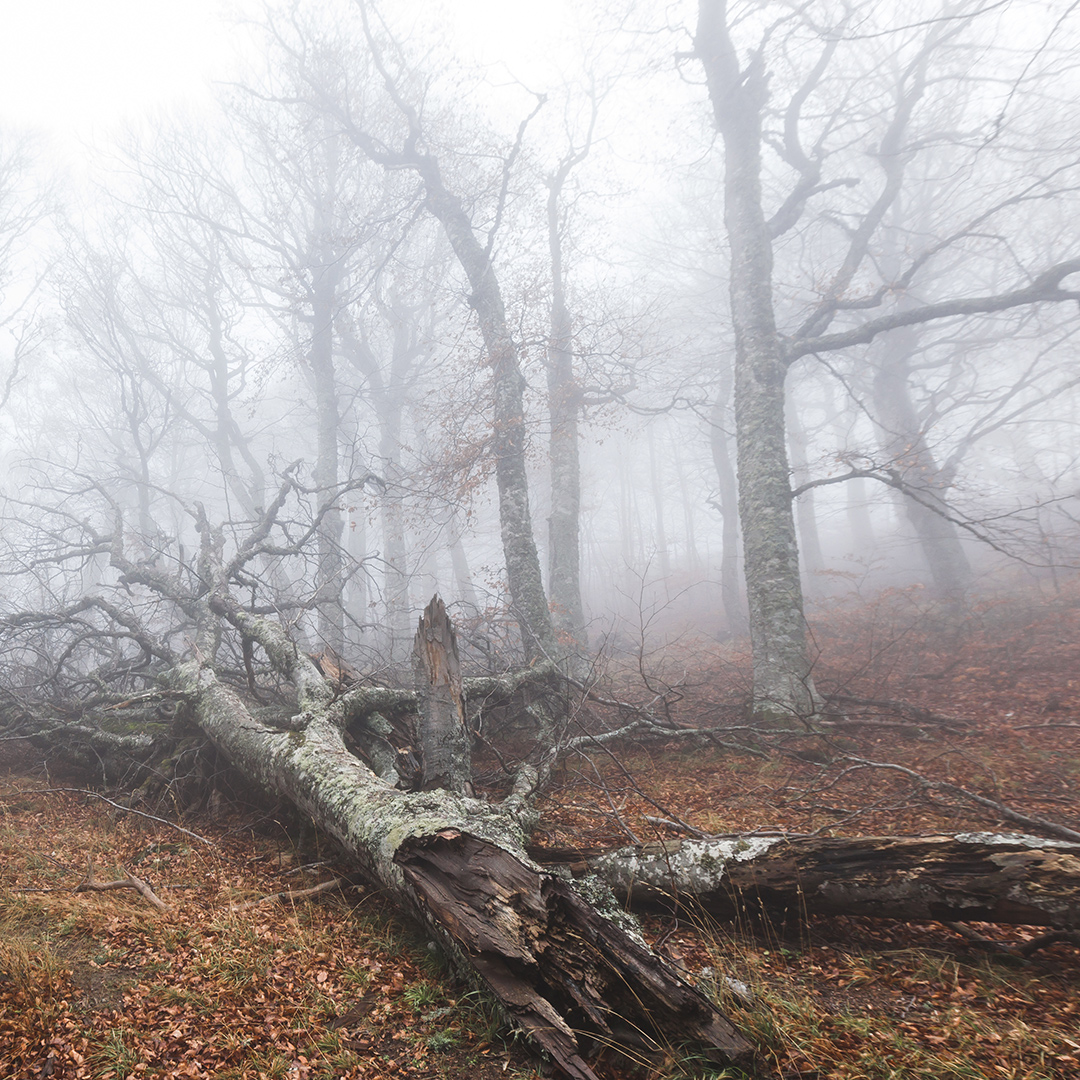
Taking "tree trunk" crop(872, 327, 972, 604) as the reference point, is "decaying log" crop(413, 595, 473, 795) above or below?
below

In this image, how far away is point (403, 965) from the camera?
270 centimetres

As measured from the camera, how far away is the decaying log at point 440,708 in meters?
4.43

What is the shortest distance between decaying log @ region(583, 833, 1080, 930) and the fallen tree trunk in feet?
2.74

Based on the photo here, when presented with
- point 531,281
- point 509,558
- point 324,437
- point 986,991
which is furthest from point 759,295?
point 324,437

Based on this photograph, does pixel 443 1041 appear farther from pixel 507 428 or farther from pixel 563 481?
pixel 563 481

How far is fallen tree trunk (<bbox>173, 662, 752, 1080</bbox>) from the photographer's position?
1943mm

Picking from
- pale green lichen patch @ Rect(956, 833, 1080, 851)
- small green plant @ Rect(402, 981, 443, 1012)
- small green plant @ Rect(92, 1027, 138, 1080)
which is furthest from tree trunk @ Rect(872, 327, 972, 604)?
small green plant @ Rect(92, 1027, 138, 1080)

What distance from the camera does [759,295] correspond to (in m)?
8.00

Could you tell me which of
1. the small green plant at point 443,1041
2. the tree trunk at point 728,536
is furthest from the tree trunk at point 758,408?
the tree trunk at point 728,536

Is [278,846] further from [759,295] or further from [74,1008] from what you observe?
[759,295]

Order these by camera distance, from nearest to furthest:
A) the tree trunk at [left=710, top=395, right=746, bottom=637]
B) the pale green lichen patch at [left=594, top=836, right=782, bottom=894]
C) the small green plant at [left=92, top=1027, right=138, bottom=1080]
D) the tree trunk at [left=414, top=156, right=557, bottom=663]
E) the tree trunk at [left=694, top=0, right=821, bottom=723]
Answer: the small green plant at [left=92, top=1027, right=138, bottom=1080] < the pale green lichen patch at [left=594, top=836, right=782, bottom=894] < the tree trunk at [left=694, top=0, right=821, bottom=723] < the tree trunk at [left=414, top=156, right=557, bottom=663] < the tree trunk at [left=710, top=395, right=746, bottom=637]

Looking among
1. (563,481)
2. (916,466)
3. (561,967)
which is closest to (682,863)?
(561,967)

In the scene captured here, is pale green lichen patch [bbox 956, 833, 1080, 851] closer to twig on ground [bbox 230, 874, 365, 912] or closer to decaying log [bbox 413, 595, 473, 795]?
decaying log [bbox 413, 595, 473, 795]

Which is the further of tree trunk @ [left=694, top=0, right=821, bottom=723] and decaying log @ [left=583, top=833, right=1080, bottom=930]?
tree trunk @ [left=694, top=0, right=821, bottom=723]
